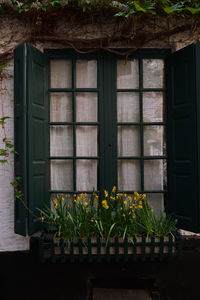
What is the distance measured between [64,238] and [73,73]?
194cm

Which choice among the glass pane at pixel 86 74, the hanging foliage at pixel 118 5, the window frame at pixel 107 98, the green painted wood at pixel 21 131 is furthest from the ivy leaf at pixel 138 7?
the green painted wood at pixel 21 131

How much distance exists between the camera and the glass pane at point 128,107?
342 centimetres

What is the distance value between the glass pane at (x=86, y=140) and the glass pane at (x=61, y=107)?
213 mm

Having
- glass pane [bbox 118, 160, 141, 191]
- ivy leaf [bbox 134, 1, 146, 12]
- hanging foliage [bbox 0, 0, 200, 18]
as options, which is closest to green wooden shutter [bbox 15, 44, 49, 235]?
hanging foliage [bbox 0, 0, 200, 18]

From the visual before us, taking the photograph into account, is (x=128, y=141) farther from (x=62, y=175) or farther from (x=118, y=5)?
(x=118, y=5)

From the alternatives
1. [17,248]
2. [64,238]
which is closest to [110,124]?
[64,238]

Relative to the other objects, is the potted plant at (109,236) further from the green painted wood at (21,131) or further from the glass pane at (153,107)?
the glass pane at (153,107)

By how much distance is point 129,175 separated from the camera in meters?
3.39

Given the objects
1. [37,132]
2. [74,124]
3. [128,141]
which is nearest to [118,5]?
[74,124]

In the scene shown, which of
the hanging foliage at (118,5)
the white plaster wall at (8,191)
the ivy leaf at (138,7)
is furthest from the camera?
the white plaster wall at (8,191)

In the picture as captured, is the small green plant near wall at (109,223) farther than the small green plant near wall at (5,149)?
No

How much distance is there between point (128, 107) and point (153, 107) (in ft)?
1.02

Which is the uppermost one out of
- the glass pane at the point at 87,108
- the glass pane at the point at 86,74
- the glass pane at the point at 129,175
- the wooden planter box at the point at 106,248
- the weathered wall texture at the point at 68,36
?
the weathered wall texture at the point at 68,36

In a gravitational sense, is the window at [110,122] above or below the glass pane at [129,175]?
above
